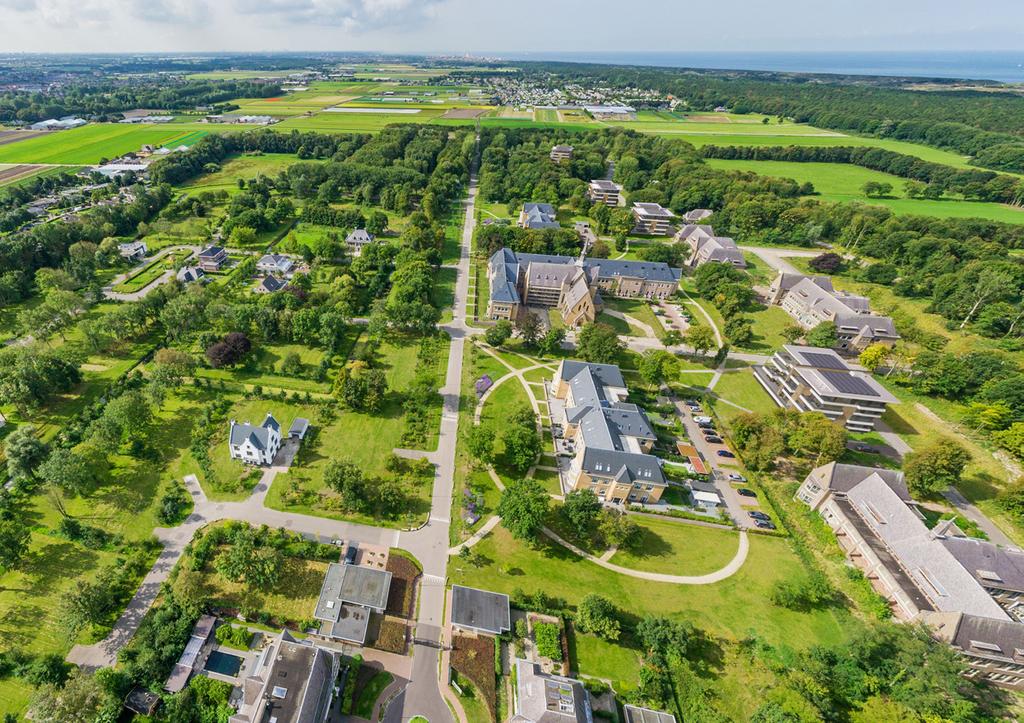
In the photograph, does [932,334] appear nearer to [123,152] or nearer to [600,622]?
[600,622]

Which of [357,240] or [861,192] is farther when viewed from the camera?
[861,192]

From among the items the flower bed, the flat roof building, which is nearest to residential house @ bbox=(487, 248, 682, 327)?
the flat roof building

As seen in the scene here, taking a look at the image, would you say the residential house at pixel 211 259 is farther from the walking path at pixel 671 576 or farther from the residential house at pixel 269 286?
the walking path at pixel 671 576

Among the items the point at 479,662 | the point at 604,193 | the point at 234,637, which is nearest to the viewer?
the point at 234,637

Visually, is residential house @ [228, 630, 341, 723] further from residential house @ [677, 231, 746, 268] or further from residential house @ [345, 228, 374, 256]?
residential house @ [677, 231, 746, 268]

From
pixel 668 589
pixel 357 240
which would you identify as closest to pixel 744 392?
pixel 668 589

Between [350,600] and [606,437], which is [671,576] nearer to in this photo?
[606,437]

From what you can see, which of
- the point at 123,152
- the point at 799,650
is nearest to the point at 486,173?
the point at 123,152
